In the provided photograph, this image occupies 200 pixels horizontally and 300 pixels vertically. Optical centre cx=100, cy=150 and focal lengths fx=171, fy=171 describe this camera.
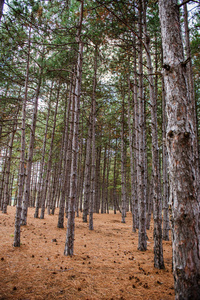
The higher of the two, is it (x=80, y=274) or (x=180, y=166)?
(x=180, y=166)

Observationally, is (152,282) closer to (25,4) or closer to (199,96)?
(25,4)

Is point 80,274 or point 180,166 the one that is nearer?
point 180,166

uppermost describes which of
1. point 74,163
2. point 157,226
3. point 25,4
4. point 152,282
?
point 25,4

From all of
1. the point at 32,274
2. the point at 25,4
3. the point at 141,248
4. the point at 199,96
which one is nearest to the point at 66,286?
the point at 32,274

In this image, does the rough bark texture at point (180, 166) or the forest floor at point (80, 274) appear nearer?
the rough bark texture at point (180, 166)

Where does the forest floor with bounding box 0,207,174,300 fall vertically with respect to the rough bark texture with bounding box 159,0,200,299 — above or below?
below

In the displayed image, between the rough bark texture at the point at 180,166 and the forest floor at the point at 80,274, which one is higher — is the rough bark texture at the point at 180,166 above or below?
above

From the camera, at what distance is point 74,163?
595 cm

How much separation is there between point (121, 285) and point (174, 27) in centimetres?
515

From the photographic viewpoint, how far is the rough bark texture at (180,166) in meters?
2.32

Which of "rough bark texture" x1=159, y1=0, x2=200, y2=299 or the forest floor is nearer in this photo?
"rough bark texture" x1=159, y1=0, x2=200, y2=299

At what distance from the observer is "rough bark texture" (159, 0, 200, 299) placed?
2318 millimetres

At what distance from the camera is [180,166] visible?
2.60 meters

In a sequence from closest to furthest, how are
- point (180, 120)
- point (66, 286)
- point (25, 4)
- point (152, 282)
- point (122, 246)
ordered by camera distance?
point (180, 120) < point (66, 286) < point (152, 282) < point (25, 4) < point (122, 246)
